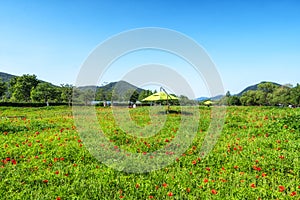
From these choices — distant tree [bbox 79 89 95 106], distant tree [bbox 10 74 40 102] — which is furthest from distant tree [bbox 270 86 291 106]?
distant tree [bbox 10 74 40 102]

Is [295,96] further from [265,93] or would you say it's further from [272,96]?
[265,93]

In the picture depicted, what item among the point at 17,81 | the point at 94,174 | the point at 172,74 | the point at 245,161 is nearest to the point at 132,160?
the point at 94,174

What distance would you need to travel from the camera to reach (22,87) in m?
67.3

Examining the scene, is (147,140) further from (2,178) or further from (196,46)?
(2,178)

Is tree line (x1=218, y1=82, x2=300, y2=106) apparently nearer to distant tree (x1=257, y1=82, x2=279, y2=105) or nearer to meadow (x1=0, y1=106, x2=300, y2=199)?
distant tree (x1=257, y1=82, x2=279, y2=105)

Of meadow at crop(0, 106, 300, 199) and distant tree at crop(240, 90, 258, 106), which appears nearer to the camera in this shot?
meadow at crop(0, 106, 300, 199)

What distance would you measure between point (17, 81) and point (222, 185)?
75.9m

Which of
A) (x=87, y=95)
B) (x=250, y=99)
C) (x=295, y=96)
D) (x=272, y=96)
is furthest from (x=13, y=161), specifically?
(x=250, y=99)

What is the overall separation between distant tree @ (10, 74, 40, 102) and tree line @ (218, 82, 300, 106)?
57.6 metres

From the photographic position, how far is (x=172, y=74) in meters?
8.62

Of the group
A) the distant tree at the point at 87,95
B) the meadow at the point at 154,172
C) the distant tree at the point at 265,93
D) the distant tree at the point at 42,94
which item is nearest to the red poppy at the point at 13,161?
the meadow at the point at 154,172

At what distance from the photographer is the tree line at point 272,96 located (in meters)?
61.3

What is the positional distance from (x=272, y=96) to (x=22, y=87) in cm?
7606

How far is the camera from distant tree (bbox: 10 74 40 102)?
66.0 m
